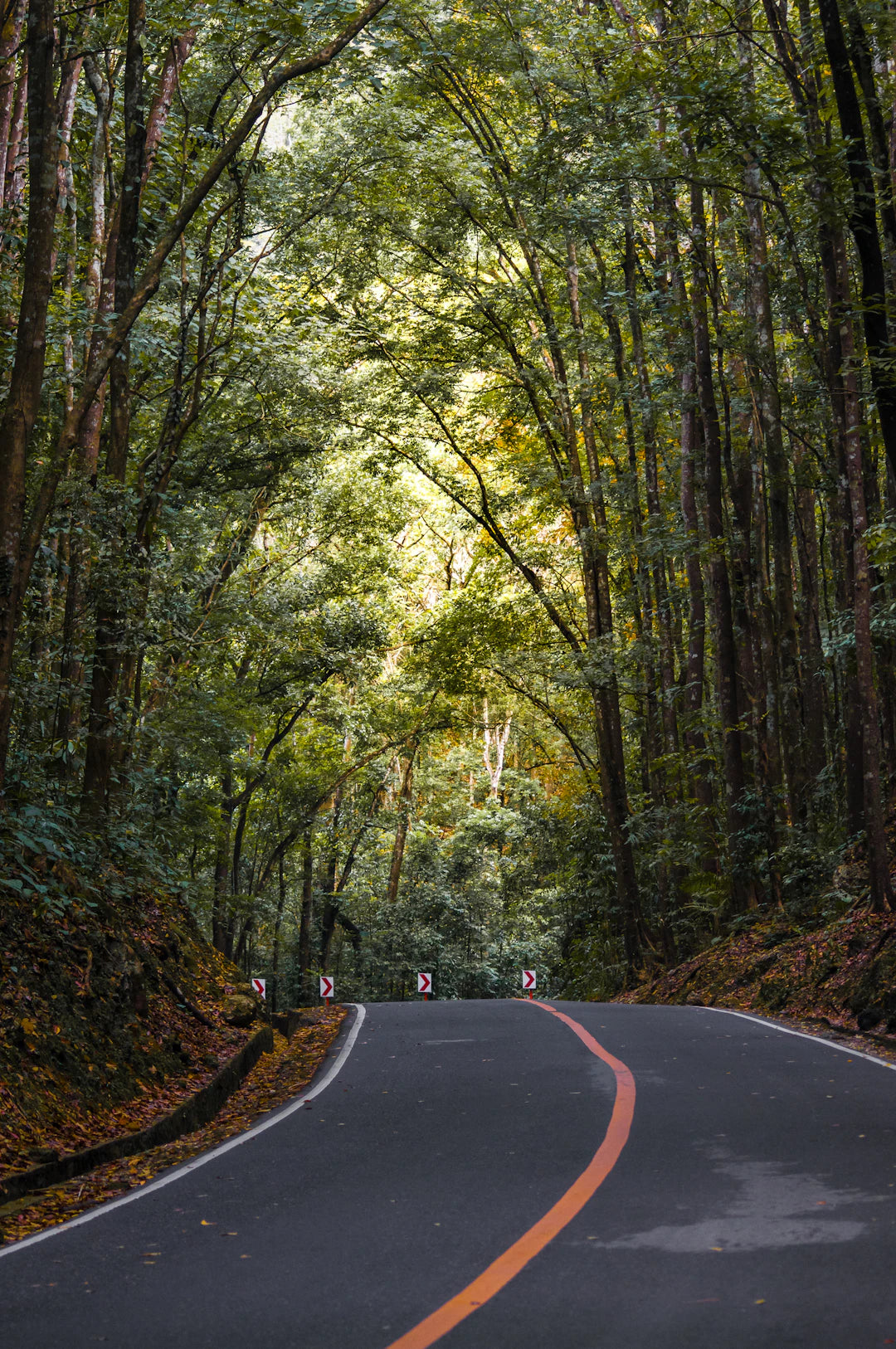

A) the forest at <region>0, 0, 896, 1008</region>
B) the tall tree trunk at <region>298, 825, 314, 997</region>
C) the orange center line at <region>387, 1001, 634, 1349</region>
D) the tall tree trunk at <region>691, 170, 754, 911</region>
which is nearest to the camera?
the orange center line at <region>387, 1001, 634, 1349</region>

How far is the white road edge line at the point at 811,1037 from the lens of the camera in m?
10.6

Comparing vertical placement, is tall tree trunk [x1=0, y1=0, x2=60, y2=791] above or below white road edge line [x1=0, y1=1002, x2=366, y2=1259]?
above

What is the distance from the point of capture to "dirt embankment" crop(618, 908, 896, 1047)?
42.5 feet

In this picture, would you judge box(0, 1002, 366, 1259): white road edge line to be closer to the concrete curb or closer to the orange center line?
the concrete curb

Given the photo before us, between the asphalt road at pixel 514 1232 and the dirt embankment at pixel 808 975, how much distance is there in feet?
12.3

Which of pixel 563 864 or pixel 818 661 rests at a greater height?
pixel 818 661

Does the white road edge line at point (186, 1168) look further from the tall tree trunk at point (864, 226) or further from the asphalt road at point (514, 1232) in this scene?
the tall tree trunk at point (864, 226)

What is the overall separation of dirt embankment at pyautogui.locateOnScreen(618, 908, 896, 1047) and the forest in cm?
59

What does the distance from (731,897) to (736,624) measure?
20.5ft

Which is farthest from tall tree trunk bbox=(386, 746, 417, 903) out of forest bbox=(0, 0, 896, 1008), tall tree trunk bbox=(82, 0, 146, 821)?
tall tree trunk bbox=(82, 0, 146, 821)

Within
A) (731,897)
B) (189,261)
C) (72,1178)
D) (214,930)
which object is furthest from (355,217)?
(72,1178)

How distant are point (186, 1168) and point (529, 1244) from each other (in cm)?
310

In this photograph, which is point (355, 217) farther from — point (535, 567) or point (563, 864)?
point (563, 864)

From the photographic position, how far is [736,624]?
2475 cm
